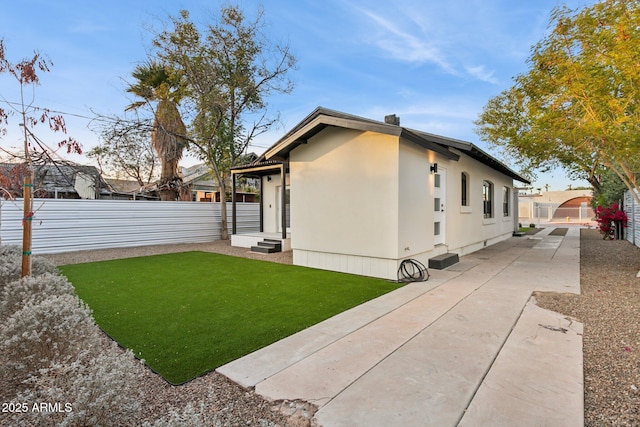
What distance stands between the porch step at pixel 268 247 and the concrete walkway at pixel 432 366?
246 inches

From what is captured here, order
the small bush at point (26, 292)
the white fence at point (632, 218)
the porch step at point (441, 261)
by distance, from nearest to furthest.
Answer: the small bush at point (26, 292), the porch step at point (441, 261), the white fence at point (632, 218)

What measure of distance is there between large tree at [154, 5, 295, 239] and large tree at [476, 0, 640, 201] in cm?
1049

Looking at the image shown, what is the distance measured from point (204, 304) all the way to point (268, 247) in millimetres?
5871

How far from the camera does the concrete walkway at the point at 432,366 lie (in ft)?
7.66

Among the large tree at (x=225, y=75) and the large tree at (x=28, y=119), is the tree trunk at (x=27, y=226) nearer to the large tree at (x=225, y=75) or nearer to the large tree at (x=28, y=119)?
the large tree at (x=28, y=119)

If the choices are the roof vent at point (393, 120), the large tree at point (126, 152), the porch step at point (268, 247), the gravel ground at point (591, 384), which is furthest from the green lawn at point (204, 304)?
the large tree at point (126, 152)

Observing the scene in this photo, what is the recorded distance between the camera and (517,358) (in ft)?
10.4

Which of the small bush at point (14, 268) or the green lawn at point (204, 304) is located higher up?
the small bush at point (14, 268)

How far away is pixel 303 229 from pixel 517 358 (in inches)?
226

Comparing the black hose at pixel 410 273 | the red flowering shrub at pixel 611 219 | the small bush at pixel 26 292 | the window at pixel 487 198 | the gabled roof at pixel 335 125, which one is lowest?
the black hose at pixel 410 273

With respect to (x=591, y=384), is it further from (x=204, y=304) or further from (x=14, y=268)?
(x=14, y=268)

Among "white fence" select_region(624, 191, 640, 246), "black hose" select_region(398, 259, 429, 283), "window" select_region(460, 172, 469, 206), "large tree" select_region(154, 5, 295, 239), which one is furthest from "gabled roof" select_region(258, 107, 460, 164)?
"white fence" select_region(624, 191, 640, 246)

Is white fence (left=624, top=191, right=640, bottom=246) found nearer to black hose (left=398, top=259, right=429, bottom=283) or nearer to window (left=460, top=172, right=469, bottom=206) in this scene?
window (left=460, top=172, right=469, bottom=206)

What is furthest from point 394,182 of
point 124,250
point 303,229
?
point 124,250
